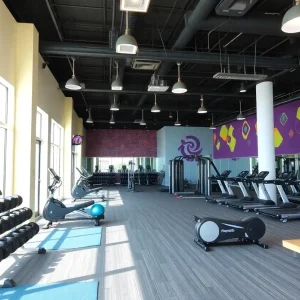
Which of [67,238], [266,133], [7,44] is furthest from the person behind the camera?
[266,133]

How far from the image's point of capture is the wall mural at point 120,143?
19625mm

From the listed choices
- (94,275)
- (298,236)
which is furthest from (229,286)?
(298,236)

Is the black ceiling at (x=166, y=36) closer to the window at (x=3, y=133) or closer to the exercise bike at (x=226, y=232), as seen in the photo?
the window at (x=3, y=133)

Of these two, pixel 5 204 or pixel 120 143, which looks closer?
pixel 5 204

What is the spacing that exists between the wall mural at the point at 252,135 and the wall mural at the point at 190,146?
1.12m

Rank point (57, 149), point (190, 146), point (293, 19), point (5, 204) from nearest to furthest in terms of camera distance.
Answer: point (5, 204), point (293, 19), point (57, 149), point (190, 146)

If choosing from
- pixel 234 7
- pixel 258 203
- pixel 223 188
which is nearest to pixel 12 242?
pixel 234 7

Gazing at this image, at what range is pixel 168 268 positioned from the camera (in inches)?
144

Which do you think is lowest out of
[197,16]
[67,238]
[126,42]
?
[67,238]

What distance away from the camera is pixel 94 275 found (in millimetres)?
3418

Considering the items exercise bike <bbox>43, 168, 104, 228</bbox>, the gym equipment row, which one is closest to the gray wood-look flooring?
exercise bike <bbox>43, 168, 104, 228</bbox>

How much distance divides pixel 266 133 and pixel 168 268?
20.9ft

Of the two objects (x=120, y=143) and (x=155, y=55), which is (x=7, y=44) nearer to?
(x=155, y=55)

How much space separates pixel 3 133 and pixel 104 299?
12.7 feet
